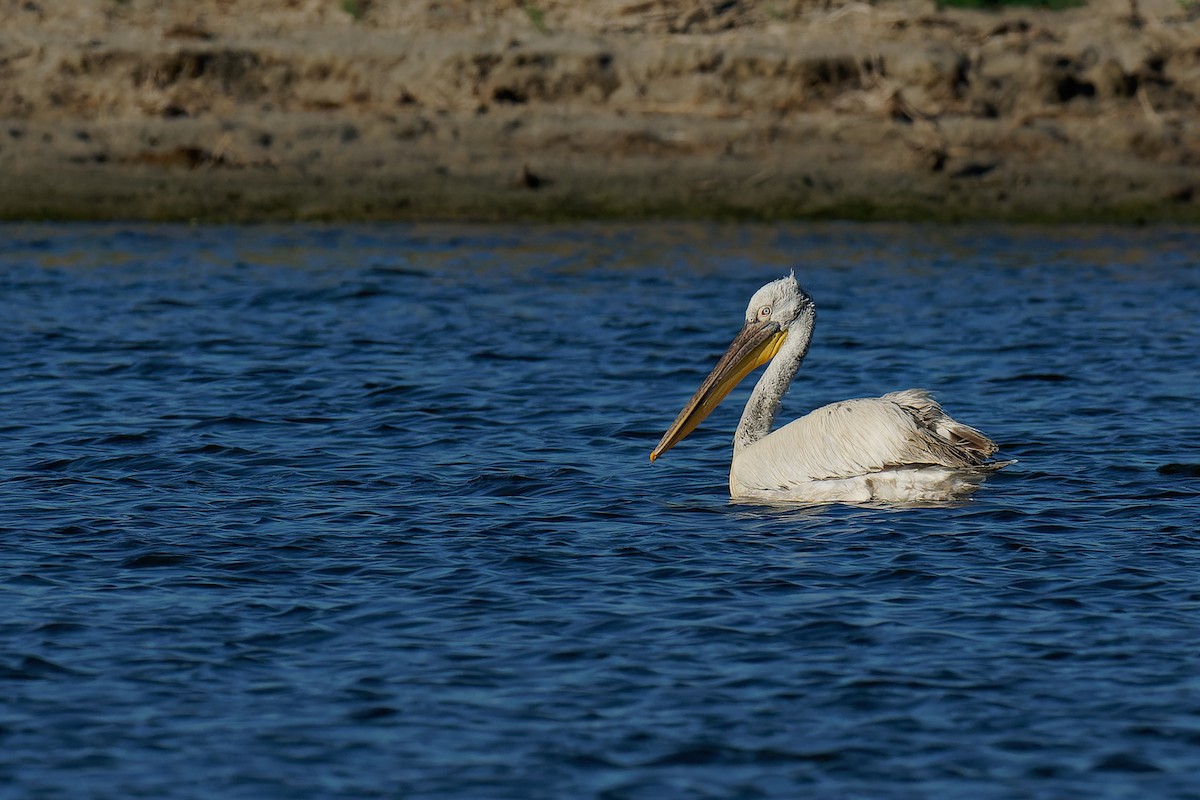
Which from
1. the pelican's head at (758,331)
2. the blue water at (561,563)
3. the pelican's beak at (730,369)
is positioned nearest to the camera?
the blue water at (561,563)

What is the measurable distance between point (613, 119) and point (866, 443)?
32.4ft

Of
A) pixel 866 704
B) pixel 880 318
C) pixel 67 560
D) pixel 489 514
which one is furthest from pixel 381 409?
Answer: pixel 866 704

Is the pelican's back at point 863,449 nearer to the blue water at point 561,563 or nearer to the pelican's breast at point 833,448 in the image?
the pelican's breast at point 833,448

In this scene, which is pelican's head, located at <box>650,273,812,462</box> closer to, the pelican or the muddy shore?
the pelican

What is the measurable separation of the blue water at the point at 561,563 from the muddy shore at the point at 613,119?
3.37m

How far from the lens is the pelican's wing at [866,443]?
316 inches

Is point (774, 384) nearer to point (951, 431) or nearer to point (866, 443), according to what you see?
point (866, 443)

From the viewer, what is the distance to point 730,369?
8945 mm

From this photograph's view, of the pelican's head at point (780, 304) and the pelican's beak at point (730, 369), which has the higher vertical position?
the pelican's head at point (780, 304)

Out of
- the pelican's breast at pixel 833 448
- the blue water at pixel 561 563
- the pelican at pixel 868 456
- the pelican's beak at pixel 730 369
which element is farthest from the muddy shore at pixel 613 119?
the pelican's breast at pixel 833 448

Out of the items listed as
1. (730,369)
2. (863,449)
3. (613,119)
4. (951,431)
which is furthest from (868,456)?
(613,119)

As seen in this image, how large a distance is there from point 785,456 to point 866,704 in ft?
9.01

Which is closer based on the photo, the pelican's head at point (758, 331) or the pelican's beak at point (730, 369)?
the pelican's beak at point (730, 369)

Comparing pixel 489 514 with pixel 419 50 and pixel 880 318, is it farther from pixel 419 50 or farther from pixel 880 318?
pixel 419 50
